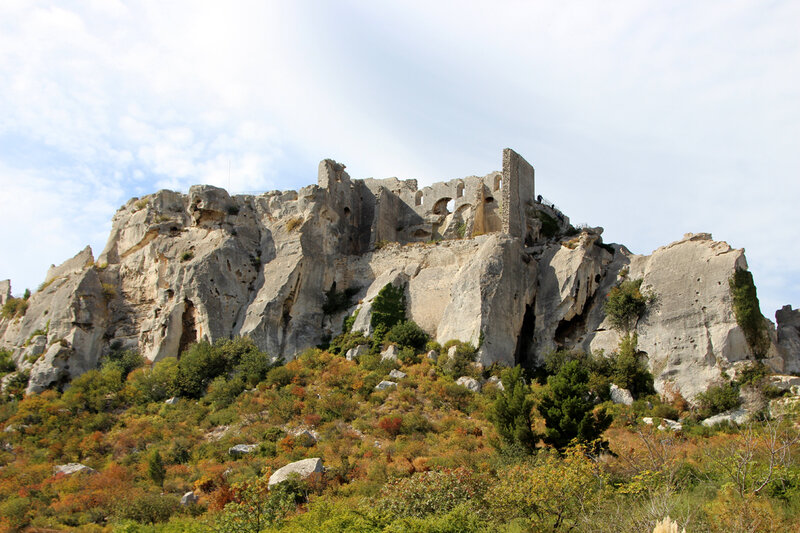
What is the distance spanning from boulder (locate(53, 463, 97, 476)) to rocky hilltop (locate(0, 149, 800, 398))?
810 cm

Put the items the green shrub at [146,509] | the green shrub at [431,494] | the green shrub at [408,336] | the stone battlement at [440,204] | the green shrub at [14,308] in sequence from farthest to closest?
1. the green shrub at [14,308]
2. the stone battlement at [440,204]
3. the green shrub at [408,336]
4. the green shrub at [146,509]
5. the green shrub at [431,494]

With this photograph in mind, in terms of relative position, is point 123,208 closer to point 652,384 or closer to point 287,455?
point 287,455

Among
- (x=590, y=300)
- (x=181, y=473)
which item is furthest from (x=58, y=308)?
(x=590, y=300)

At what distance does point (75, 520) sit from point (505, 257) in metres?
18.9

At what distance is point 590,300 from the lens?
1266 inches

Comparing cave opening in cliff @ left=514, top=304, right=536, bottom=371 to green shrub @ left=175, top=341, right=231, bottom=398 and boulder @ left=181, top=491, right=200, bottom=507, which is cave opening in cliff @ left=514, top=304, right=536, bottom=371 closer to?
green shrub @ left=175, top=341, right=231, bottom=398

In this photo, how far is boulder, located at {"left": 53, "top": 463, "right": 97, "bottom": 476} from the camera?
81.8 feet

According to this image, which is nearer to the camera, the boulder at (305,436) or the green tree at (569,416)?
the green tree at (569,416)

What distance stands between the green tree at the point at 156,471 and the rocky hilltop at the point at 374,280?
32.7 ft

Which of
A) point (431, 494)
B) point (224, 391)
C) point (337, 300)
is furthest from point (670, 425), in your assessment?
point (224, 391)

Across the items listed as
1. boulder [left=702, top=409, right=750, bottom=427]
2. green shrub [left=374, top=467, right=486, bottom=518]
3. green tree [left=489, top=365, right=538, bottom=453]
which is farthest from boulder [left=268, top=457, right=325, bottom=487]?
boulder [left=702, top=409, right=750, bottom=427]

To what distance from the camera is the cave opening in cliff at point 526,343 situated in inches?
1252

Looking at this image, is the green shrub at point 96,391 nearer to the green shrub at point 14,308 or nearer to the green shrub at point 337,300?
the green shrub at point 14,308

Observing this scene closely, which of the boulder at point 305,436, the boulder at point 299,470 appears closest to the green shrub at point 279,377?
the boulder at point 305,436
